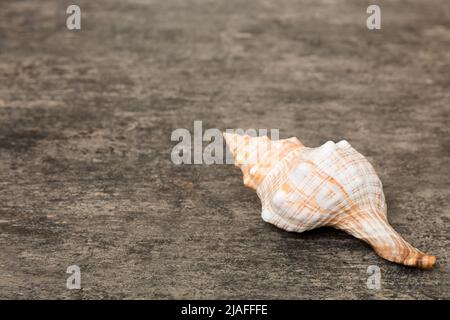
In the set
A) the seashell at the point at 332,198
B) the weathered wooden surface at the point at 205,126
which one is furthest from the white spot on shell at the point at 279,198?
the weathered wooden surface at the point at 205,126

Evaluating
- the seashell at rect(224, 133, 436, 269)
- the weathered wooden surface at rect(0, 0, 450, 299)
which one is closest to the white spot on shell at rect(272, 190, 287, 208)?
the seashell at rect(224, 133, 436, 269)

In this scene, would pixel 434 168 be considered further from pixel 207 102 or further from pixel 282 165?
pixel 207 102

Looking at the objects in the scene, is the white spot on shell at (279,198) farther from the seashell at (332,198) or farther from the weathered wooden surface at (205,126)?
the weathered wooden surface at (205,126)

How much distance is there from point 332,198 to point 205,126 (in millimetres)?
892

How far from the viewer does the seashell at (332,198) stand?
1.69 m

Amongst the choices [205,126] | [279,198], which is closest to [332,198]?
[279,198]

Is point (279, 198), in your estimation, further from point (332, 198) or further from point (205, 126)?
point (205, 126)

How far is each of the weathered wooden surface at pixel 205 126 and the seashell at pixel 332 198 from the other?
0.21ft

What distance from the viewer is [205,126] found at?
8.04 ft

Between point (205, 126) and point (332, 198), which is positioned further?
point (205, 126)

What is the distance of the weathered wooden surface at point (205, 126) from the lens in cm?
170

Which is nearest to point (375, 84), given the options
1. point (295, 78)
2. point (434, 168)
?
point (295, 78)

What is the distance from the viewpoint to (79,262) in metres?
1.74
